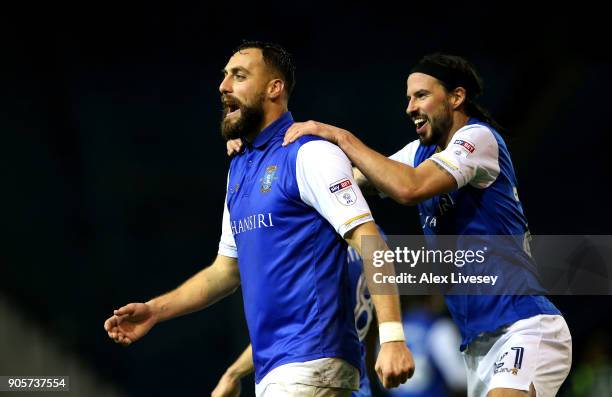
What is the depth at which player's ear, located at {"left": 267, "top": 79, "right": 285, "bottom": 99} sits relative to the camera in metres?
3.82

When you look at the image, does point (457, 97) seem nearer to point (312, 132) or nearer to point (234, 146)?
point (312, 132)

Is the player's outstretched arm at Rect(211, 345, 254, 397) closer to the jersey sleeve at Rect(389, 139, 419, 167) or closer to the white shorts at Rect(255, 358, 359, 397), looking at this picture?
the white shorts at Rect(255, 358, 359, 397)

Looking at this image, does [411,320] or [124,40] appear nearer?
[411,320]

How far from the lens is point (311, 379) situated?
3207mm

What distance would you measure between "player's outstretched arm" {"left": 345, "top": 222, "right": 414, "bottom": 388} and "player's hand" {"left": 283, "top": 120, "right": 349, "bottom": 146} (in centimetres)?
51

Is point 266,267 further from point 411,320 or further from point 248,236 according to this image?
point 411,320

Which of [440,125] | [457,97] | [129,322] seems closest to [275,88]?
[440,125]

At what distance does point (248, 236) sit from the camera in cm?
356

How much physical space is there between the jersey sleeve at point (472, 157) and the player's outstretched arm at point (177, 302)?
3.54 ft

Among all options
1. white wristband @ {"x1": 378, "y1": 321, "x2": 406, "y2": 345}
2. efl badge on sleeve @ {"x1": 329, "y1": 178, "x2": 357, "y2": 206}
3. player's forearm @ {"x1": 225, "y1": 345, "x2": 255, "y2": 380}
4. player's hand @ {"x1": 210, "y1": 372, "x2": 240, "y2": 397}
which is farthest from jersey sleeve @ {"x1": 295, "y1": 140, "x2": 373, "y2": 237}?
player's hand @ {"x1": 210, "y1": 372, "x2": 240, "y2": 397}

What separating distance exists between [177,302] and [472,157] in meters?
1.48

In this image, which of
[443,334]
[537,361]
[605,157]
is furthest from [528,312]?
[605,157]

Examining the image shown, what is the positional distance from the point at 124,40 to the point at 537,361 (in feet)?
20.8

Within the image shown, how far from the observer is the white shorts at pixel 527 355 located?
12.0 ft
